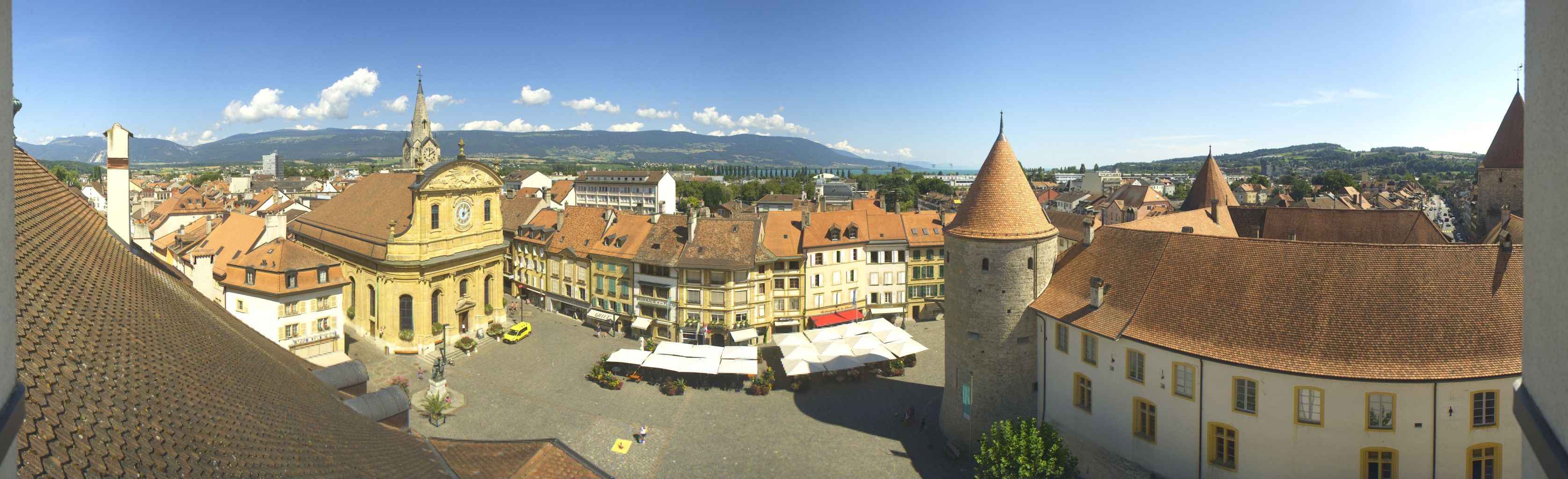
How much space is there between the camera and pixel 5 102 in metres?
2.67

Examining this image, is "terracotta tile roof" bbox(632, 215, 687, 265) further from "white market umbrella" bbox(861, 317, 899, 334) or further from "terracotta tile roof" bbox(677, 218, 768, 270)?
"white market umbrella" bbox(861, 317, 899, 334)

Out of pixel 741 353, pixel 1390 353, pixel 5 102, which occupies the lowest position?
pixel 741 353

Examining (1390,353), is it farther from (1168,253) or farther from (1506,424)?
(1168,253)

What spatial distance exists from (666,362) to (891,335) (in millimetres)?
12405

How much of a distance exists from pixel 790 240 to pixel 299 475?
4048cm

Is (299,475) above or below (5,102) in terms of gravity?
below

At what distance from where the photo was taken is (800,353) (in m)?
36.4

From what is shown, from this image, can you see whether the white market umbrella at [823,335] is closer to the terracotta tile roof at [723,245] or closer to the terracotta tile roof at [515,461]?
the terracotta tile roof at [723,245]

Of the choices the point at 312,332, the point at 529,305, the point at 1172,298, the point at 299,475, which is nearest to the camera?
the point at 299,475

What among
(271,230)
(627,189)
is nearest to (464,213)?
(271,230)

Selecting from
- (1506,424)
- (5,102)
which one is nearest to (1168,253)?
(1506,424)

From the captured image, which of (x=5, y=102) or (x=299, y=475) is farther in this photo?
(x=299, y=475)

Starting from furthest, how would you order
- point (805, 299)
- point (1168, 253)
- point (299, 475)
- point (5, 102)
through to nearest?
1. point (805, 299)
2. point (1168, 253)
3. point (299, 475)
4. point (5, 102)

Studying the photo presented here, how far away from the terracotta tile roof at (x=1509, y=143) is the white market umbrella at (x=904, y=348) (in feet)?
122
